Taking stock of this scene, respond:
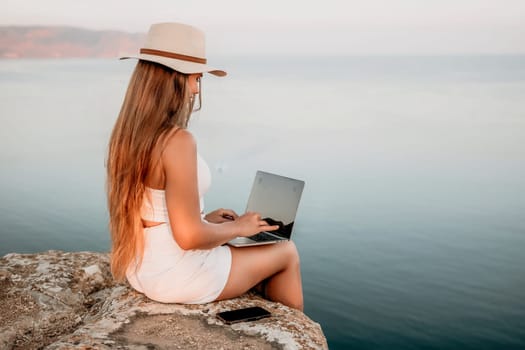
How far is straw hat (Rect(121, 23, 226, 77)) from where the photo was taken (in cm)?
301

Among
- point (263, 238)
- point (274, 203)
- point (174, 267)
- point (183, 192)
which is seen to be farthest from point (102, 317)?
point (274, 203)

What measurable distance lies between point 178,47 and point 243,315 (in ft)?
4.99

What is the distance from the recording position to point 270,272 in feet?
11.5

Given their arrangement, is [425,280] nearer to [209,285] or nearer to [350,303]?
[350,303]

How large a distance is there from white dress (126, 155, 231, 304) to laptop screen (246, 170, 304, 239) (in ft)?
1.60

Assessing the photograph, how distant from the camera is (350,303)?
30.2 ft

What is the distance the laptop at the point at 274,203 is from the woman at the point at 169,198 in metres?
0.13

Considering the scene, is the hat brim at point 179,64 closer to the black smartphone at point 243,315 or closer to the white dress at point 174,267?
the white dress at point 174,267

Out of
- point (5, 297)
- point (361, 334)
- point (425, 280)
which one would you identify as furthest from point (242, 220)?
point (425, 280)

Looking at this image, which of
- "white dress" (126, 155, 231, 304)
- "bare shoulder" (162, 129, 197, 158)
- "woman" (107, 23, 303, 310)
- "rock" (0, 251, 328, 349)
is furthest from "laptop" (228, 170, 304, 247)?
"bare shoulder" (162, 129, 197, 158)

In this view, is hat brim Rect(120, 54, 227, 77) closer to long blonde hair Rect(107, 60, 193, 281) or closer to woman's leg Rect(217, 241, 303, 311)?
long blonde hair Rect(107, 60, 193, 281)

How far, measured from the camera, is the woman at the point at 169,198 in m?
2.89

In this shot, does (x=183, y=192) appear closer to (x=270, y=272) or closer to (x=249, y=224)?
(x=249, y=224)

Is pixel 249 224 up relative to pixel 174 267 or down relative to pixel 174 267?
up
